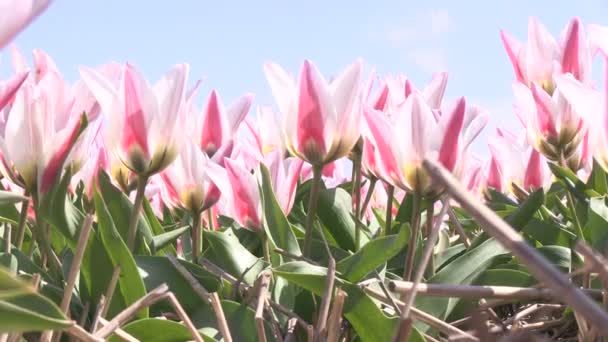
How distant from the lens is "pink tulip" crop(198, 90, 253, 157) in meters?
1.78

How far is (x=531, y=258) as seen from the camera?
444 mm

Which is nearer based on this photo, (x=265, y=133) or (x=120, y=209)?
(x=120, y=209)

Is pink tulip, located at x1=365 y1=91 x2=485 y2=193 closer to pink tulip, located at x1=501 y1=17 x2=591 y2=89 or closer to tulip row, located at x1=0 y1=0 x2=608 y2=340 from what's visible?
tulip row, located at x1=0 y1=0 x2=608 y2=340

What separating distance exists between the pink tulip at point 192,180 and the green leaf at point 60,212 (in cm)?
22

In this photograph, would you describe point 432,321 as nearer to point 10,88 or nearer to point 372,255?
point 372,255

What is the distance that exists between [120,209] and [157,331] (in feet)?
1.30

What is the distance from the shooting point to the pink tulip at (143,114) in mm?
1232

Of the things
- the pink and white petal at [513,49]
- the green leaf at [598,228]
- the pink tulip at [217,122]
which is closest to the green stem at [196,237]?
the pink tulip at [217,122]

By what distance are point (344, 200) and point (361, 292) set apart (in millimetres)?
662

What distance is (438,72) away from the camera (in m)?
1.66

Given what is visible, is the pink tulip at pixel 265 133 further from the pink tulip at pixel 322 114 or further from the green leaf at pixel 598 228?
the green leaf at pixel 598 228

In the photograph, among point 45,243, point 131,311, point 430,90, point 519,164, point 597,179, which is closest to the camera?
point 131,311

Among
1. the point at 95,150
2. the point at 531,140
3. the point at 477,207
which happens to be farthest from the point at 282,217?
the point at 477,207

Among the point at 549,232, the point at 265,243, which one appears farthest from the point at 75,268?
the point at 549,232
